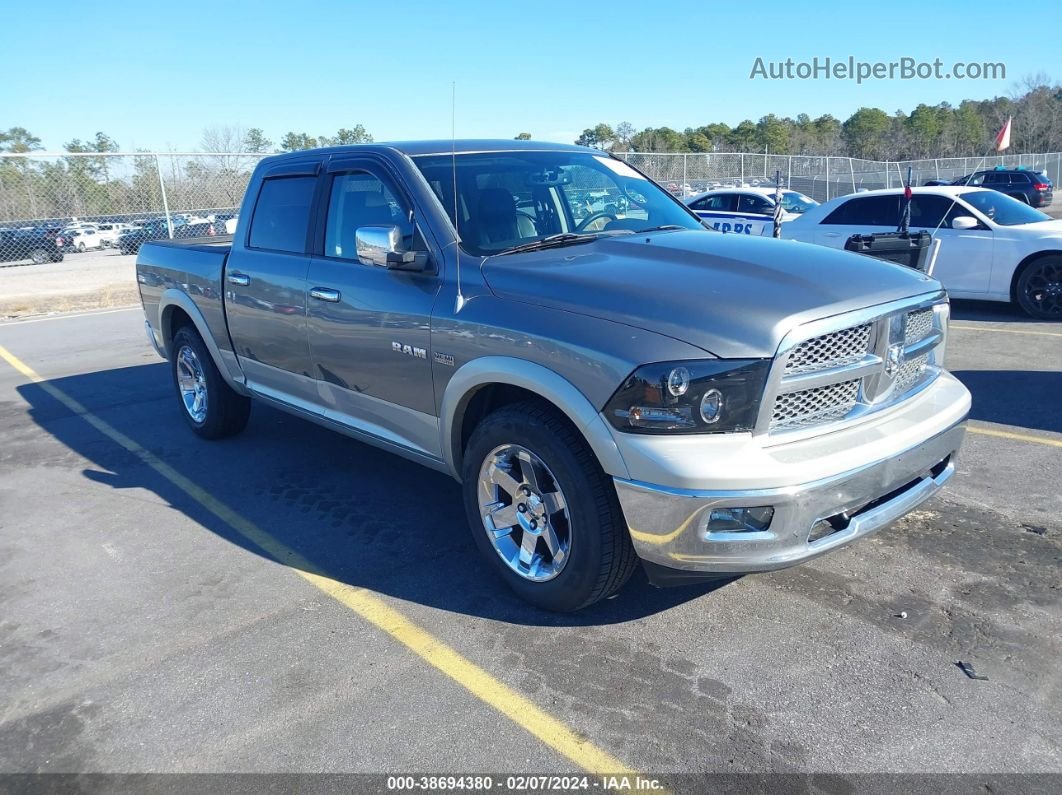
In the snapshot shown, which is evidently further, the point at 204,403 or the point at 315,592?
the point at 204,403

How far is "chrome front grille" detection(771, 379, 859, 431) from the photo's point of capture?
9.96ft

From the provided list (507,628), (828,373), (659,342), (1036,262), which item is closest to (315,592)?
(507,628)

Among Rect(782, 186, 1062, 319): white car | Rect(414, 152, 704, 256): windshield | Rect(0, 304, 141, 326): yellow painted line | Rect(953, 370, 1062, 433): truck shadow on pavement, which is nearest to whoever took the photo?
Rect(414, 152, 704, 256): windshield

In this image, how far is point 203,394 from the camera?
6.26 metres

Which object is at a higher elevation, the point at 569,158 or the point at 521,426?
the point at 569,158

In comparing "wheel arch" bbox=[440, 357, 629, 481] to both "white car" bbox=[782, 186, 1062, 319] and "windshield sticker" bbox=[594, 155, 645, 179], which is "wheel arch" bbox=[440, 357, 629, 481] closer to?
"windshield sticker" bbox=[594, 155, 645, 179]

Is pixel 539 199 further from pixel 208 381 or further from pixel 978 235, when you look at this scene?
pixel 978 235

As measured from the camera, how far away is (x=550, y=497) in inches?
135

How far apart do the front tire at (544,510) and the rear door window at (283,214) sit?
1987 mm

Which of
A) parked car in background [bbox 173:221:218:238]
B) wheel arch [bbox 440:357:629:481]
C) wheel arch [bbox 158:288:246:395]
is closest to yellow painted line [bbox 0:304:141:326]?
parked car in background [bbox 173:221:218:238]

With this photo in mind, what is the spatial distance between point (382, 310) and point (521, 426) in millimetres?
1136

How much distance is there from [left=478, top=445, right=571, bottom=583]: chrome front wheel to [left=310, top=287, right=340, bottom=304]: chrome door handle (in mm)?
1369

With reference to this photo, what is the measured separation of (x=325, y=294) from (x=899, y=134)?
7740 cm

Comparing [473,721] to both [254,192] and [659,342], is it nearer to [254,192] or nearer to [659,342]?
[659,342]
